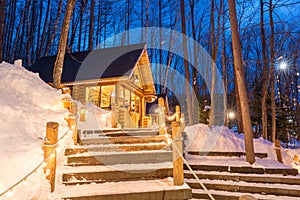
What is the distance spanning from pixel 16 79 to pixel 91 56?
742 cm

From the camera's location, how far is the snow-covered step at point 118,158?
14.1 ft

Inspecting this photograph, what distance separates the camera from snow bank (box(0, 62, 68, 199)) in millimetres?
3289

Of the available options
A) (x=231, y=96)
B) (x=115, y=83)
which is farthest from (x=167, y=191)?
(x=231, y=96)

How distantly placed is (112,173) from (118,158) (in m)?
0.47

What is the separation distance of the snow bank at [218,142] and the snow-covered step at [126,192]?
16.0 feet

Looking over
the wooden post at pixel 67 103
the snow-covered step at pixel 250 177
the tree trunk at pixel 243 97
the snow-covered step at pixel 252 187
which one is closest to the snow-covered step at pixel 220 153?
the tree trunk at pixel 243 97

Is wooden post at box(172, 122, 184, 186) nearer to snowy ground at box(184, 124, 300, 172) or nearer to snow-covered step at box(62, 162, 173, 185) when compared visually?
snow-covered step at box(62, 162, 173, 185)

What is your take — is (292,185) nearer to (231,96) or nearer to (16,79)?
(16,79)

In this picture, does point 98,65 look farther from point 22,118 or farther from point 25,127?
point 25,127

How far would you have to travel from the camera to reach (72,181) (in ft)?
12.3

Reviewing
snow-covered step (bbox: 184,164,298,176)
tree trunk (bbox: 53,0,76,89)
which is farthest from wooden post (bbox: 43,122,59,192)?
tree trunk (bbox: 53,0,76,89)

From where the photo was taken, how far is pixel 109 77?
10.0 meters

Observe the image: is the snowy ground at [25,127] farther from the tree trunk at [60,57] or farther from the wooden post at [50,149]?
the tree trunk at [60,57]

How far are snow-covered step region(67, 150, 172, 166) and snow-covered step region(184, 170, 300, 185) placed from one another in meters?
1.68
